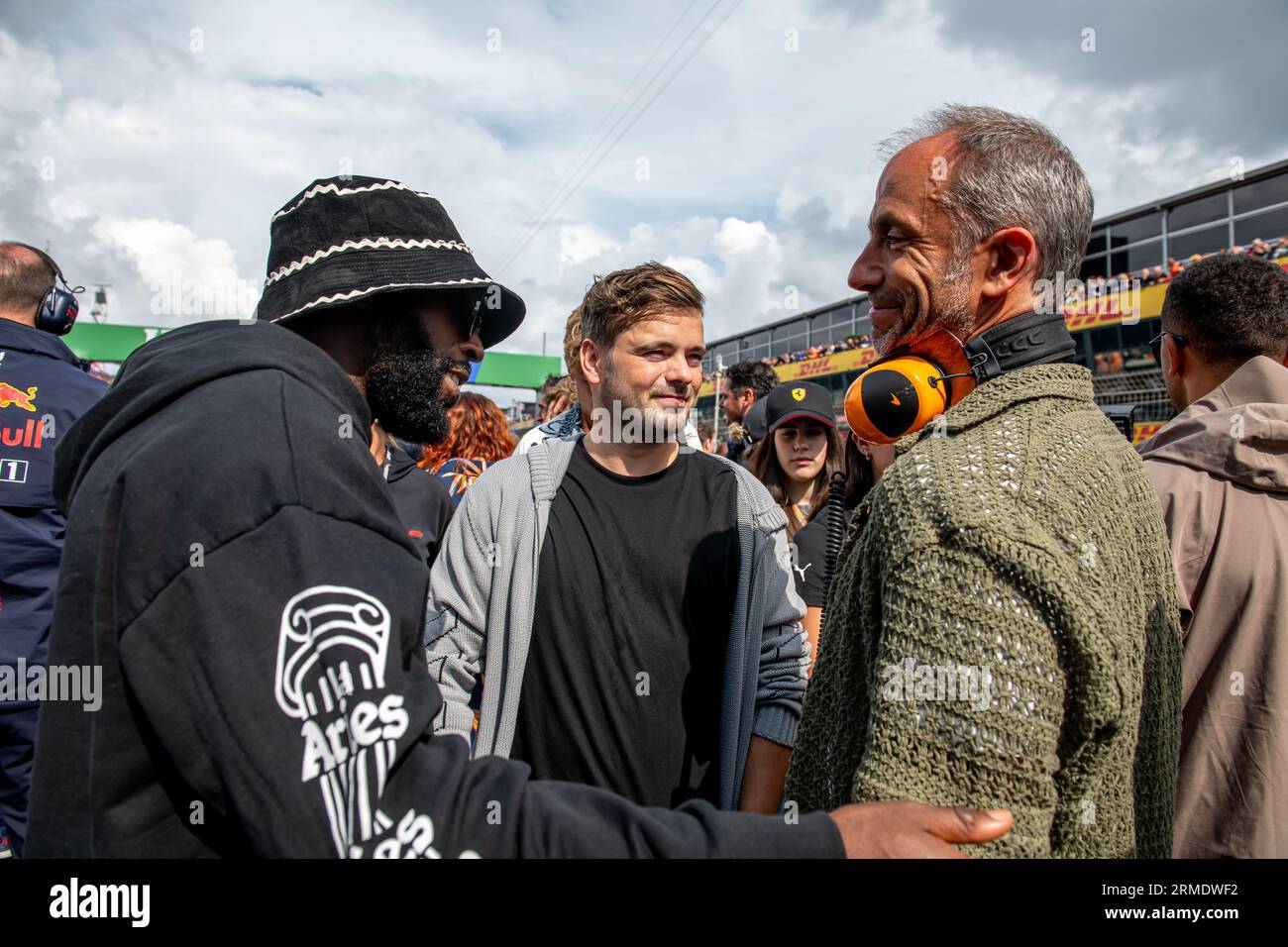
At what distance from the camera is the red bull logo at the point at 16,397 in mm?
3170

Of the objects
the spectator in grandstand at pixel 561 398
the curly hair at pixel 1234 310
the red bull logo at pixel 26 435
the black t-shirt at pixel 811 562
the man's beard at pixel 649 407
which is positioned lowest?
the black t-shirt at pixel 811 562

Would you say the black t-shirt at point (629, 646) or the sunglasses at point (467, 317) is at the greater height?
the sunglasses at point (467, 317)

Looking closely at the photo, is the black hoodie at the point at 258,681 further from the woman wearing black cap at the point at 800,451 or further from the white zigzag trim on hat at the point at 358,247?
the woman wearing black cap at the point at 800,451

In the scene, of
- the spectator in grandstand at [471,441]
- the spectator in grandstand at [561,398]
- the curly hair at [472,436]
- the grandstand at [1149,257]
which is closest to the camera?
the spectator in grandstand at [471,441]

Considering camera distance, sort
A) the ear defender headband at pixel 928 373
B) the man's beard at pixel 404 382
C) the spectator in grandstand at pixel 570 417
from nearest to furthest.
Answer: the ear defender headband at pixel 928 373, the man's beard at pixel 404 382, the spectator in grandstand at pixel 570 417

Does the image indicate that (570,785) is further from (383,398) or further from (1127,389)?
(1127,389)

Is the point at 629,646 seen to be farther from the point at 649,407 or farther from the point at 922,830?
the point at 922,830

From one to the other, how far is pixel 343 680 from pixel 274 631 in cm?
11

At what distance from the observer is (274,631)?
0.95 meters

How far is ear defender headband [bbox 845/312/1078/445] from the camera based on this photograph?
4.34 ft

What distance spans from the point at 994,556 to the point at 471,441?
3820mm

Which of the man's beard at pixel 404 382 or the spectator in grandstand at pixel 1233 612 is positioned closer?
the man's beard at pixel 404 382

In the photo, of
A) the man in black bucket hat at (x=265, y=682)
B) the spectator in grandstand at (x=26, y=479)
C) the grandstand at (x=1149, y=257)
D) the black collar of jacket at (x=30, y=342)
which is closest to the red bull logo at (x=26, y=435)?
the spectator in grandstand at (x=26, y=479)
